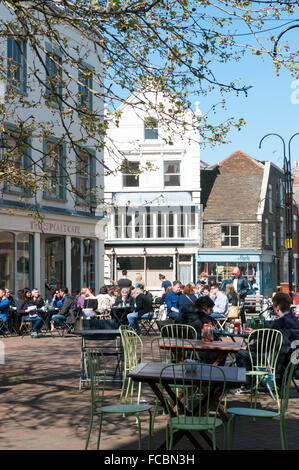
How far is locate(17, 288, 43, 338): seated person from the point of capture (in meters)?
20.2

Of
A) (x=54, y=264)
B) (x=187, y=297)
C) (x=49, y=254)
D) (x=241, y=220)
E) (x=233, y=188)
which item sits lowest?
(x=187, y=297)

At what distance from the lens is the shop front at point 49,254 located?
964 inches

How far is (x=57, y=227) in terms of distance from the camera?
88.7 ft

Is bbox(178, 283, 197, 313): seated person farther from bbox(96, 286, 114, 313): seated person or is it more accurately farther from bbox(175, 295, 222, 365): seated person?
bbox(175, 295, 222, 365): seated person

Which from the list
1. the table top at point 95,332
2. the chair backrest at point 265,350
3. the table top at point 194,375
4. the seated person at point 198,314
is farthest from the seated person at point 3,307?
the table top at point 194,375

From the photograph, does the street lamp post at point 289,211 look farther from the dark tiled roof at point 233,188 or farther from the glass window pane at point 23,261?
the dark tiled roof at point 233,188

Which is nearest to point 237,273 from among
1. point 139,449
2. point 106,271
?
point 139,449

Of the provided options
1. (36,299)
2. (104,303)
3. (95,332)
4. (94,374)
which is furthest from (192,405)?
(36,299)

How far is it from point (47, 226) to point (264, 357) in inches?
681

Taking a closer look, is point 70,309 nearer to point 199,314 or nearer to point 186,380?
point 199,314
